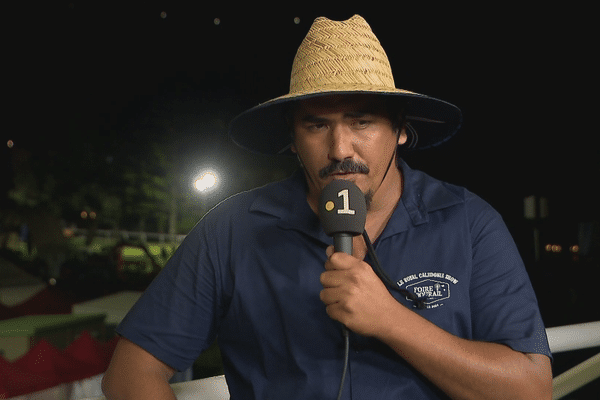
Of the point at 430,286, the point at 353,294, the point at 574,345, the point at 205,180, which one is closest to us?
the point at 353,294

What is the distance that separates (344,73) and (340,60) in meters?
0.05

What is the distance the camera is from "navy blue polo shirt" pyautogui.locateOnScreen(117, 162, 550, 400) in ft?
4.70

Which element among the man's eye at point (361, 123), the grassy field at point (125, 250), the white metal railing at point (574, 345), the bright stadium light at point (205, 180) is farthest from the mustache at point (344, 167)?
the grassy field at point (125, 250)

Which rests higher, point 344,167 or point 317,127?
point 317,127

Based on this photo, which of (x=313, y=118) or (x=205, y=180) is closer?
(x=313, y=118)

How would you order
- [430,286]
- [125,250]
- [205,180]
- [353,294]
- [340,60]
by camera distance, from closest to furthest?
[353,294] < [430,286] < [340,60] < [205,180] < [125,250]

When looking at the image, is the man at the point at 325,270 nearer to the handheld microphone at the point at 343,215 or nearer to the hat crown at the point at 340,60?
the hat crown at the point at 340,60

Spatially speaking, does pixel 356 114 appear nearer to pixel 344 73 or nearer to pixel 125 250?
pixel 344 73

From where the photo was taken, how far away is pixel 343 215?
3.92ft

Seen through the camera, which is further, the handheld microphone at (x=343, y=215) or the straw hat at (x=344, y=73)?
the straw hat at (x=344, y=73)

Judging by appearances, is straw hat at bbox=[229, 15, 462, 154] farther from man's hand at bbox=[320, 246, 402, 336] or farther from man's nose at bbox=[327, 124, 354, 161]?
man's hand at bbox=[320, 246, 402, 336]

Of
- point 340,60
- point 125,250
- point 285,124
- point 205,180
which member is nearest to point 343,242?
point 340,60

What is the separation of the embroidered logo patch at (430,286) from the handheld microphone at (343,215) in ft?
1.22

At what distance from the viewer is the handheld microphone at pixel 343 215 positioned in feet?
3.91
